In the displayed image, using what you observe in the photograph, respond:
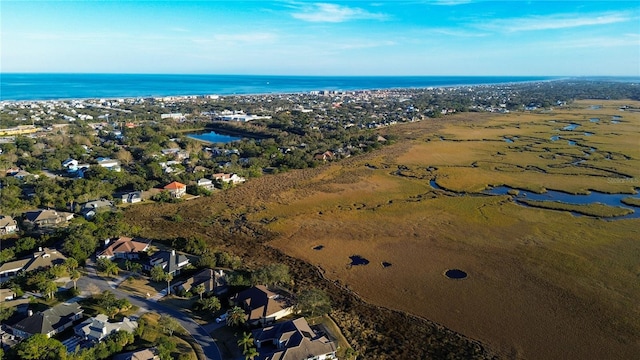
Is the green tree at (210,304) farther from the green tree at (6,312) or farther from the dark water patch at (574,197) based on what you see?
the dark water patch at (574,197)

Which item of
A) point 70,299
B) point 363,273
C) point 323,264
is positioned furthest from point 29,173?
point 363,273

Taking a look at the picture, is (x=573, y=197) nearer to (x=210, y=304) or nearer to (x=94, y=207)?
(x=210, y=304)

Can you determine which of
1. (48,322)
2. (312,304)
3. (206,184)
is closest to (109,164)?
(206,184)

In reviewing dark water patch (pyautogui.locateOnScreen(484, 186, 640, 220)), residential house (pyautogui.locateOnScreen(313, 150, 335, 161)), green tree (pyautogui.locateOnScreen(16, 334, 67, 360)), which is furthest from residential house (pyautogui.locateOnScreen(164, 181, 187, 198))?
dark water patch (pyautogui.locateOnScreen(484, 186, 640, 220))

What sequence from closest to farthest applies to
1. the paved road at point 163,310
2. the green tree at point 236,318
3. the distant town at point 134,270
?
1. the distant town at point 134,270
2. the paved road at point 163,310
3. the green tree at point 236,318

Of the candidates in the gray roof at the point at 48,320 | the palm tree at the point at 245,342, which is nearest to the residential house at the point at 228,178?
the gray roof at the point at 48,320
